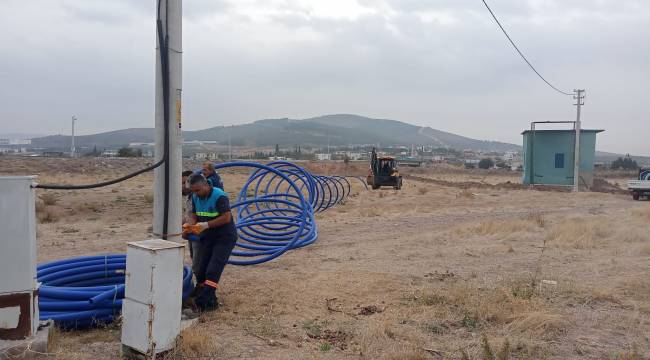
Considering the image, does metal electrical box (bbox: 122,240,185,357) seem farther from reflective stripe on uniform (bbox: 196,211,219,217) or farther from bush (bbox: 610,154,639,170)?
bush (bbox: 610,154,639,170)

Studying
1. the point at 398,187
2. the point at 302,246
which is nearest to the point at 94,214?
the point at 302,246

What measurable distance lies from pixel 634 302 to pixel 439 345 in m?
3.28

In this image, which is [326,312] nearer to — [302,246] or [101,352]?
[101,352]

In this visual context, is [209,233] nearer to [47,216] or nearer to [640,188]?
[47,216]

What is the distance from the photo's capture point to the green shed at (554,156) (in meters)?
40.1

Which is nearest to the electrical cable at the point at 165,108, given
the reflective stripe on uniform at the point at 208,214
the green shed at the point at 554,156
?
the reflective stripe on uniform at the point at 208,214

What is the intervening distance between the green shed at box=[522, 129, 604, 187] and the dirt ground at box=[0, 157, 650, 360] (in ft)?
88.3

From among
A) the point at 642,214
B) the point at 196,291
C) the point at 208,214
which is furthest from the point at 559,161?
the point at 196,291

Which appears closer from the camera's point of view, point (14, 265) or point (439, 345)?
point (14, 265)

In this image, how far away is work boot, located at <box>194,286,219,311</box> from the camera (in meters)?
6.74

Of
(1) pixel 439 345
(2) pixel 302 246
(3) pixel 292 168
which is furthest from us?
(3) pixel 292 168

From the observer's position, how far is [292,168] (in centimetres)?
1595

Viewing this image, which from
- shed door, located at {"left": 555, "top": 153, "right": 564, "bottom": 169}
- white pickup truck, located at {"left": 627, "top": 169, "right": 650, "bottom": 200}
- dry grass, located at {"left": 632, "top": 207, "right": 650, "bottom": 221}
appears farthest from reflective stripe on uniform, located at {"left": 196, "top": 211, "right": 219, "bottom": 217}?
shed door, located at {"left": 555, "top": 153, "right": 564, "bottom": 169}

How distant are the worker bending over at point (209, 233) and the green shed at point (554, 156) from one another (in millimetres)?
37264
